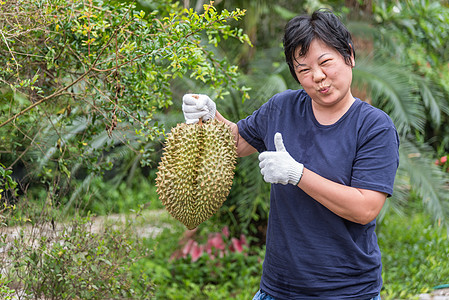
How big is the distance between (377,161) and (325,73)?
0.35m

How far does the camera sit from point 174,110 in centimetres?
443

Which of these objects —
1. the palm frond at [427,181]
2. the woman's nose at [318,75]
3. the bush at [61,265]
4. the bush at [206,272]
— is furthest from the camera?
the palm frond at [427,181]

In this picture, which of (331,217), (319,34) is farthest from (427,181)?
(319,34)

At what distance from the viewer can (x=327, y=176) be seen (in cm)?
163

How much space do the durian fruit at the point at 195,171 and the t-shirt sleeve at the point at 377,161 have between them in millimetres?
526

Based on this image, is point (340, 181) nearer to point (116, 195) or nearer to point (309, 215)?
point (309, 215)

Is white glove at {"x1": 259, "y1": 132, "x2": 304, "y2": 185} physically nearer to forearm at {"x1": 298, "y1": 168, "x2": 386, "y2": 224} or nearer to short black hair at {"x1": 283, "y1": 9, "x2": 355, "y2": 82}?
forearm at {"x1": 298, "y1": 168, "x2": 386, "y2": 224}

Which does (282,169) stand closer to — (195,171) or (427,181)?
(195,171)

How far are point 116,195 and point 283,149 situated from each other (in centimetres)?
445

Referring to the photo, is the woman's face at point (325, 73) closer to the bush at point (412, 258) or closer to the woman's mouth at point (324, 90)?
the woman's mouth at point (324, 90)

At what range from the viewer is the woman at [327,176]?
1554 millimetres

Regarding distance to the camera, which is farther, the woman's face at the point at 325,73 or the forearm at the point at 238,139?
the forearm at the point at 238,139

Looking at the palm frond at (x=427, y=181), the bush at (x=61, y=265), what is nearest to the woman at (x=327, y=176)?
the bush at (x=61, y=265)

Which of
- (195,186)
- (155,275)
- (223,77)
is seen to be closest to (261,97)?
(223,77)
